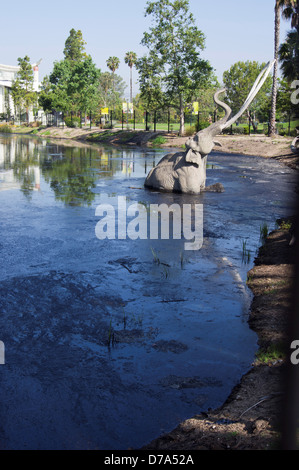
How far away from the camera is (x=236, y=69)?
4791 cm

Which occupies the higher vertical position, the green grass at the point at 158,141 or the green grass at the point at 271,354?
the green grass at the point at 158,141

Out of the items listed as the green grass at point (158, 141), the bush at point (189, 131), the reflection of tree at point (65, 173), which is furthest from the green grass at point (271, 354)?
the bush at point (189, 131)

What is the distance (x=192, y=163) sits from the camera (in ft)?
42.1

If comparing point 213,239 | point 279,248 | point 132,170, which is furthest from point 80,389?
point 132,170

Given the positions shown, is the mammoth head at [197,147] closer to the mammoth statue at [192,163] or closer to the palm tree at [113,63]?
the mammoth statue at [192,163]

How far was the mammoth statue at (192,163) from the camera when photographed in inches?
497

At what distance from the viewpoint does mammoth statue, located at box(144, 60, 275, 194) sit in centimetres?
1262

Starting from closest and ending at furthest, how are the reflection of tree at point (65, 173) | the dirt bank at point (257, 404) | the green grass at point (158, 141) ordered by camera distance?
the dirt bank at point (257, 404) → the reflection of tree at point (65, 173) → the green grass at point (158, 141)

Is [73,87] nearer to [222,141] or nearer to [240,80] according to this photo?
[240,80]

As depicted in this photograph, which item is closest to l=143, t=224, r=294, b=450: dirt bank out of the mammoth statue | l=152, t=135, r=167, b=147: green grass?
the mammoth statue

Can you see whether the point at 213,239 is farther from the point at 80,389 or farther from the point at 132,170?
the point at 132,170

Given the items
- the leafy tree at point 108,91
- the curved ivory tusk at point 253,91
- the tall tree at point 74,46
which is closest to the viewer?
the curved ivory tusk at point 253,91

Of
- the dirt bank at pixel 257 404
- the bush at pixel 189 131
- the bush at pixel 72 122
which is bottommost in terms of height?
the dirt bank at pixel 257 404

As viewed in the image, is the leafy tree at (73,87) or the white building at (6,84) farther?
the white building at (6,84)
